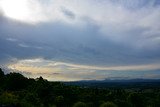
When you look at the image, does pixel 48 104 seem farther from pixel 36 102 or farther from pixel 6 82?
pixel 6 82

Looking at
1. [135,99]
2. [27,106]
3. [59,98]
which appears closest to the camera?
[27,106]

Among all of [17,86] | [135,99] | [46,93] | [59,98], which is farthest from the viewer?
[17,86]

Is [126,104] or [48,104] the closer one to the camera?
[48,104]

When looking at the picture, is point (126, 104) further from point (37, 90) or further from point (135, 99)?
point (37, 90)

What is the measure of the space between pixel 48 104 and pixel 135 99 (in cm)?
3419

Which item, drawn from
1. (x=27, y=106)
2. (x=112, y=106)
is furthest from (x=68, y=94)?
(x=27, y=106)

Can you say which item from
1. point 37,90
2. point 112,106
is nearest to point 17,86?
point 37,90

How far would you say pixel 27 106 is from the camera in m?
62.6

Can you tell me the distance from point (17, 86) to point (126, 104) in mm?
47500

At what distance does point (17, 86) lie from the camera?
127375mm

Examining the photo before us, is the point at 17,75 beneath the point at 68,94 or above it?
above

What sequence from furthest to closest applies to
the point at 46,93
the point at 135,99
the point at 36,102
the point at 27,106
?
the point at 135,99, the point at 46,93, the point at 36,102, the point at 27,106

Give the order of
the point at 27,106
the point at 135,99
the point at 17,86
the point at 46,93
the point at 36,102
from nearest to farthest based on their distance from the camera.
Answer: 1. the point at 27,106
2. the point at 36,102
3. the point at 46,93
4. the point at 135,99
5. the point at 17,86

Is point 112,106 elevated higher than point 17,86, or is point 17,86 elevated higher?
point 17,86
